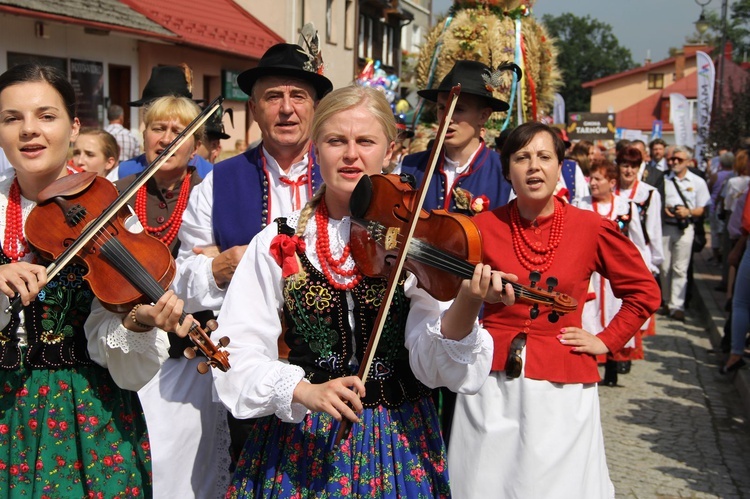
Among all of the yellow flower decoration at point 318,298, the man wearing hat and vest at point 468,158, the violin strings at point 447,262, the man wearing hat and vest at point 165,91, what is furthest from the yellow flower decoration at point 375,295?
the man wearing hat and vest at point 165,91

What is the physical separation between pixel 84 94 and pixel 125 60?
4.73ft

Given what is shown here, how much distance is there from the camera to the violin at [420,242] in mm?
2508

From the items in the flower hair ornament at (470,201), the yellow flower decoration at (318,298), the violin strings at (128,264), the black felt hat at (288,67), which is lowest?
the yellow flower decoration at (318,298)

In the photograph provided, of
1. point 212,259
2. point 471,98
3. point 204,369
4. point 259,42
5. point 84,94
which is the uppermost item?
point 259,42

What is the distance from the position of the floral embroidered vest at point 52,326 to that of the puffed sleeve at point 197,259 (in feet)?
2.07

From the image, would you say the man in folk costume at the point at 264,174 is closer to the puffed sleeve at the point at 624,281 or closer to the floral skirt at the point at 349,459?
the floral skirt at the point at 349,459

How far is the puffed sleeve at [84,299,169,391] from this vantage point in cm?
272

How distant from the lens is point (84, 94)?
1387 cm

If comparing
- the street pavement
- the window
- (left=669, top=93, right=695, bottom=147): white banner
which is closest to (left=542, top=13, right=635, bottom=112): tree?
the window

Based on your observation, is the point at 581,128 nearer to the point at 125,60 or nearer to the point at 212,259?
the point at 125,60

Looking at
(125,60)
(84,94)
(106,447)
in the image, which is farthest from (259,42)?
(106,447)

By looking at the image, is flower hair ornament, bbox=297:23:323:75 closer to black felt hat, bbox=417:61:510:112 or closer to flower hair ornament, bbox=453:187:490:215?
black felt hat, bbox=417:61:510:112

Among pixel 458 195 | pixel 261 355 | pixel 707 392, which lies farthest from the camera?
pixel 707 392

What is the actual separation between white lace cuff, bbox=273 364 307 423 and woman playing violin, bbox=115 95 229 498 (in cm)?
123
